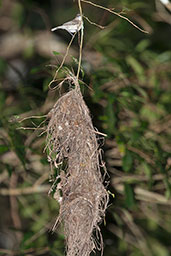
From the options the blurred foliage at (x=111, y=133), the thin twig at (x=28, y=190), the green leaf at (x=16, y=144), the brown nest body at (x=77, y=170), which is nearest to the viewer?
the brown nest body at (x=77, y=170)

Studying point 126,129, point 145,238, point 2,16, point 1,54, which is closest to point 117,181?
point 126,129

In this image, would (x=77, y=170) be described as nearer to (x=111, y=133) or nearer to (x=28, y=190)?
(x=111, y=133)

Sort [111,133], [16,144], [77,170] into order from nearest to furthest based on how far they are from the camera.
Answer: [77,170]
[16,144]
[111,133]

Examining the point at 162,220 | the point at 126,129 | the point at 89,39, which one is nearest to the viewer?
the point at 126,129

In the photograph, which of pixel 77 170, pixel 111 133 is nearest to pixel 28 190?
pixel 111 133

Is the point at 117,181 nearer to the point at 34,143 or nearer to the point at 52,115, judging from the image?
the point at 34,143

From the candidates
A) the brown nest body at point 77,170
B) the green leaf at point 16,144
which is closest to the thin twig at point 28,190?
the green leaf at point 16,144

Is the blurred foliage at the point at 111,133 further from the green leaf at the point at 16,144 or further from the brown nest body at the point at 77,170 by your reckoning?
→ the brown nest body at the point at 77,170
